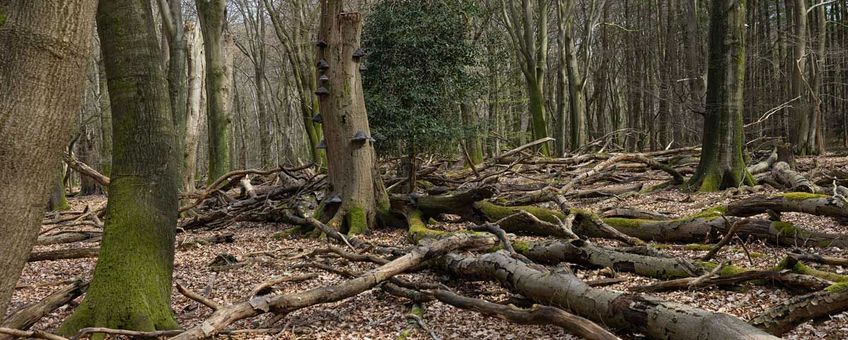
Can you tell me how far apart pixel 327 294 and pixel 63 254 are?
15.0 ft

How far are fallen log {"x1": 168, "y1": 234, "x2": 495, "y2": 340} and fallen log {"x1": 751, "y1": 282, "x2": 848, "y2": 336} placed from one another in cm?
272

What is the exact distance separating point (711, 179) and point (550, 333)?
7.36 metres

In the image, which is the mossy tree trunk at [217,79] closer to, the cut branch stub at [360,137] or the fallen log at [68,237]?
the fallen log at [68,237]

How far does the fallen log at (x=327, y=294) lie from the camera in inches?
148

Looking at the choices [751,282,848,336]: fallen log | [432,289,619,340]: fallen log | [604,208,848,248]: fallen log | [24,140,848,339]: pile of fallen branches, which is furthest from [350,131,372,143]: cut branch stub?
[751,282,848,336]: fallen log

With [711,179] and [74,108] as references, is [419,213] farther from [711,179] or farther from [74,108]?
[74,108]

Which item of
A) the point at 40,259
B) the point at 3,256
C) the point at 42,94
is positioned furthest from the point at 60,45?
the point at 40,259

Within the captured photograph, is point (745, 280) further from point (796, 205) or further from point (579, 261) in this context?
point (796, 205)

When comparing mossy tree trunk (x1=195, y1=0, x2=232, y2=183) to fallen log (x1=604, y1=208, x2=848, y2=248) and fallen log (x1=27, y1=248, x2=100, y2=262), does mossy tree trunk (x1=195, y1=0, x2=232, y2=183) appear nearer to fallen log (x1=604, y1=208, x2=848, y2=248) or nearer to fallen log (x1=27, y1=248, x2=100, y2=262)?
fallen log (x1=27, y1=248, x2=100, y2=262)

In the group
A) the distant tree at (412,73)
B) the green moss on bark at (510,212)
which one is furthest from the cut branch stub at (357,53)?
the distant tree at (412,73)

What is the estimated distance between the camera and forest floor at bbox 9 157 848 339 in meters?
4.23

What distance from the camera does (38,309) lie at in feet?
14.1

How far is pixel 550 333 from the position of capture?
4.03 m

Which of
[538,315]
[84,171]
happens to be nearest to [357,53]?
[84,171]
